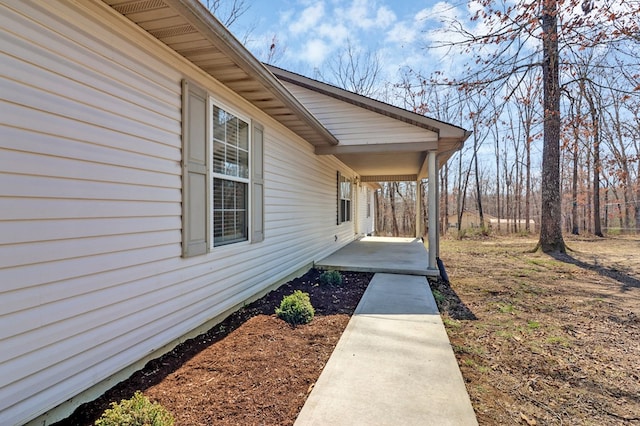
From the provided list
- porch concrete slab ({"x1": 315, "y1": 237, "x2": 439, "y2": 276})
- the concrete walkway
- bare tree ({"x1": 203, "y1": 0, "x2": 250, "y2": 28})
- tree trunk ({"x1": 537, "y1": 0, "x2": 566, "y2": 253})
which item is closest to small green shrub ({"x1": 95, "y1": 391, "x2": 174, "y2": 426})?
the concrete walkway

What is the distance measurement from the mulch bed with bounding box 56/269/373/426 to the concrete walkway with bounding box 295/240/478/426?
0.50 feet

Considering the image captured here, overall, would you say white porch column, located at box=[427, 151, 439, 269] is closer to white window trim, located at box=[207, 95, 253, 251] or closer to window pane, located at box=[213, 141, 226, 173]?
white window trim, located at box=[207, 95, 253, 251]

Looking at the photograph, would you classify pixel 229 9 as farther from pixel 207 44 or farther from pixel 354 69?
pixel 207 44

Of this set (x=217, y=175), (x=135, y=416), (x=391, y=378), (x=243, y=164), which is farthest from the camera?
(x=243, y=164)

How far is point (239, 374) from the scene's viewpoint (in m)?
2.62

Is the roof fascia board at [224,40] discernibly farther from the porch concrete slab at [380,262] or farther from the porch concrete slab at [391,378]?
the porch concrete slab at [380,262]

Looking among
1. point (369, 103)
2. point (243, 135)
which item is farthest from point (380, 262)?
point (243, 135)

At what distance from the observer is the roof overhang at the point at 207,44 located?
2392 mm

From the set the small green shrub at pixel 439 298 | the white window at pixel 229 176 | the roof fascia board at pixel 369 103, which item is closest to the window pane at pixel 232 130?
the white window at pixel 229 176

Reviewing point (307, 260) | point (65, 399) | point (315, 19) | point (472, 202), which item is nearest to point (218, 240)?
point (65, 399)

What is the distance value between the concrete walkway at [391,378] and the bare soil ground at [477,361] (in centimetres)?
14

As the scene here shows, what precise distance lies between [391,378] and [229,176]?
2.79 metres

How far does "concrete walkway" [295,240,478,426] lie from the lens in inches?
82.7

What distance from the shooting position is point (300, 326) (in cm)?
374
